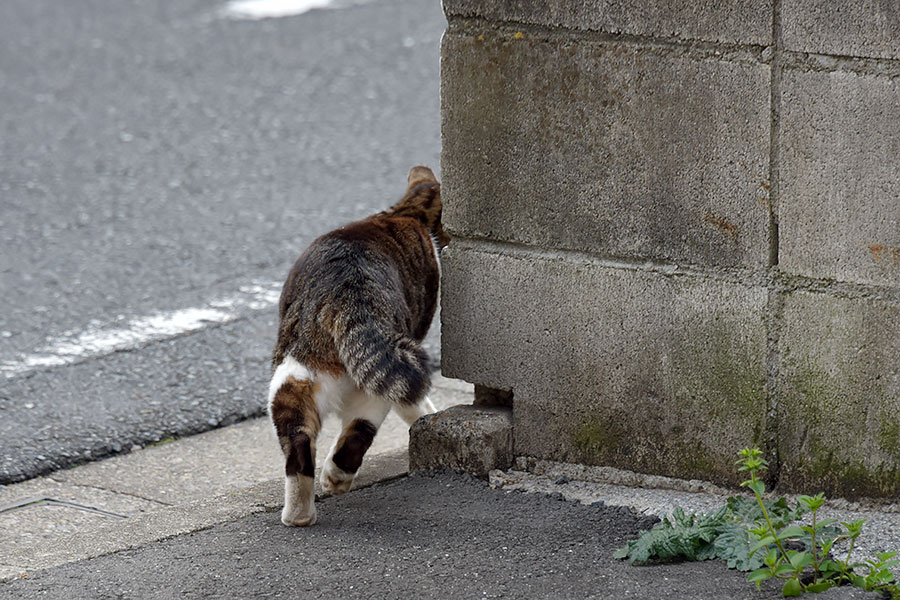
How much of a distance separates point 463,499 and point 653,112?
1.13 meters

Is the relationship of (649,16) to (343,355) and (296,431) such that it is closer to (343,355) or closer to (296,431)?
(343,355)

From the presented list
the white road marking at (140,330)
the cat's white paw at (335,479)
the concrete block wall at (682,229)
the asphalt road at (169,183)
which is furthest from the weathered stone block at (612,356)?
the white road marking at (140,330)

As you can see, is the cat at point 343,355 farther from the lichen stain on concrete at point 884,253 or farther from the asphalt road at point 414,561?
the lichen stain on concrete at point 884,253

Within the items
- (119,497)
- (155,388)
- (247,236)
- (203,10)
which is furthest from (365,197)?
(203,10)

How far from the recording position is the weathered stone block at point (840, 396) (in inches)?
123

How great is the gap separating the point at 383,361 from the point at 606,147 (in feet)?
2.62

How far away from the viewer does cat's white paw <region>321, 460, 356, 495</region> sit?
3.61 meters

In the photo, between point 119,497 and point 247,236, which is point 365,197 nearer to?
point 247,236

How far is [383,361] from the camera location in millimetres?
3352

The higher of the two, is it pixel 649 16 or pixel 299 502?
pixel 649 16

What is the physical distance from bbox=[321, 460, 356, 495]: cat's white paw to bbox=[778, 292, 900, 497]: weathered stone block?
3.88ft

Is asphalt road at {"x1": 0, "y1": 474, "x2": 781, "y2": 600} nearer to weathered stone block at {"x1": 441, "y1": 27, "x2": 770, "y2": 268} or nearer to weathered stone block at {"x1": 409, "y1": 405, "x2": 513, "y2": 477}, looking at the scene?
weathered stone block at {"x1": 409, "y1": 405, "x2": 513, "y2": 477}

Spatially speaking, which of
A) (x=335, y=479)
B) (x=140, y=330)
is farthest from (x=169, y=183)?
(x=335, y=479)

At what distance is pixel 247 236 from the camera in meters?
6.56
